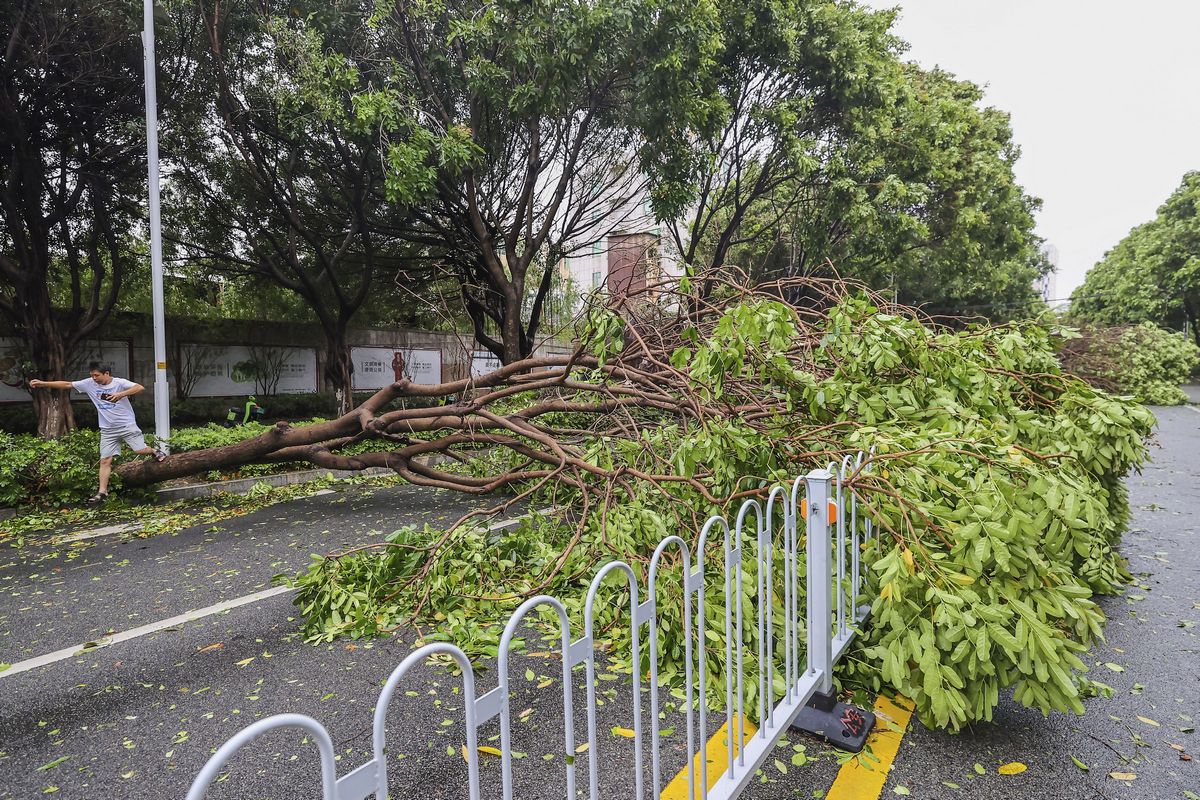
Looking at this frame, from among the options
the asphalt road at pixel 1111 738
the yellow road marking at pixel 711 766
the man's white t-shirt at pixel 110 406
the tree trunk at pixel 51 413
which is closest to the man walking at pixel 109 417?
the man's white t-shirt at pixel 110 406

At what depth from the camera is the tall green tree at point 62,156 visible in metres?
8.23

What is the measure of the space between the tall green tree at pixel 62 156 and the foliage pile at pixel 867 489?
827cm

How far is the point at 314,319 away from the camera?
16.4 metres

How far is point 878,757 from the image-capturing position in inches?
95.3

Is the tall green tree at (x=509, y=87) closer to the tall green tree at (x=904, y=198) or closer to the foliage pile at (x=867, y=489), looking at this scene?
the foliage pile at (x=867, y=489)

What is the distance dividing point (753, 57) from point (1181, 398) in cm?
2283

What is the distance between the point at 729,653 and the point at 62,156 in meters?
12.8

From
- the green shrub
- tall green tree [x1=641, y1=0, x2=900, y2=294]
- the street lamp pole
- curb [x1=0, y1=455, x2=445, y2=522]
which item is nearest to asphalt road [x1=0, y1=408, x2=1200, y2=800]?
the green shrub

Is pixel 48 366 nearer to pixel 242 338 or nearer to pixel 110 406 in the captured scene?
pixel 242 338

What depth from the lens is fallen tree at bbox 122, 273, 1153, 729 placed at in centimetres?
226

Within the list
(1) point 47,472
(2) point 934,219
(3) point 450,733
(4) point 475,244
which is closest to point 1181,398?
(2) point 934,219

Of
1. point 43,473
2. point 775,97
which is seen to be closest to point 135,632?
point 43,473

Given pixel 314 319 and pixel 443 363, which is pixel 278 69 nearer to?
pixel 314 319

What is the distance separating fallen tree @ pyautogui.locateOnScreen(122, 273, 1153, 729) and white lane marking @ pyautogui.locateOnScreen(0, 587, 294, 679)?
0.67 m
